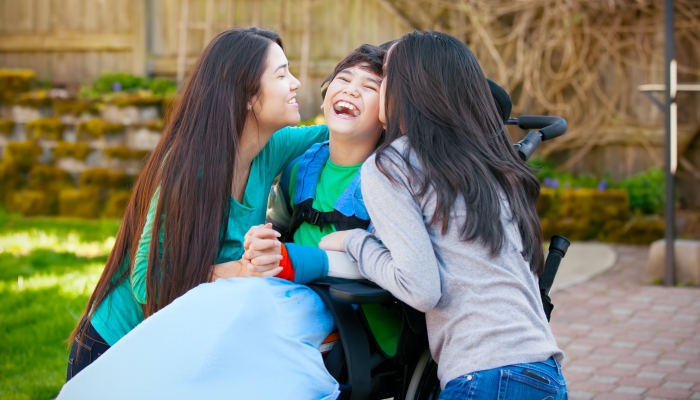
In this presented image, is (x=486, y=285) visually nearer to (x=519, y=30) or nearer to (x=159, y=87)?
(x=519, y=30)

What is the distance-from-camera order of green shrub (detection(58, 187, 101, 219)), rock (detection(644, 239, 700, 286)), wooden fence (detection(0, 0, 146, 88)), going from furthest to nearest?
wooden fence (detection(0, 0, 146, 88)), green shrub (detection(58, 187, 101, 219)), rock (detection(644, 239, 700, 286))

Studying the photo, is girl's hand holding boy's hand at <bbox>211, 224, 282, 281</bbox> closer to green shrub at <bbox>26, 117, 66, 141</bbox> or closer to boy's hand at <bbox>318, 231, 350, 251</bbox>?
boy's hand at <bbox>318, 231, 350, 251</bbox>

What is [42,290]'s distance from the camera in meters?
5.05

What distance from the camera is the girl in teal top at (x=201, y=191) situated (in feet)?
7.74

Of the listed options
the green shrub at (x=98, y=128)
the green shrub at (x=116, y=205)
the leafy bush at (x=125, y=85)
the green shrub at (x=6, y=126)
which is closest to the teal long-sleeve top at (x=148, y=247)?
the green shrub at (x=116, y=205)

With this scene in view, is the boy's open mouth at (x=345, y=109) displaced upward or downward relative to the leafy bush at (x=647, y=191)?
upward

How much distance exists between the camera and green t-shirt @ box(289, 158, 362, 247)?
2.58m

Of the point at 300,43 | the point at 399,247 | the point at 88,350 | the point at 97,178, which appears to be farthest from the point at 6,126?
the point at 399,247

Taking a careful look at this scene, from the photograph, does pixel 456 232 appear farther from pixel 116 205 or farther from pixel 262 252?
pixel 116 205

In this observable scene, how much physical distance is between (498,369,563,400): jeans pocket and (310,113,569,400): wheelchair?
0.97ft

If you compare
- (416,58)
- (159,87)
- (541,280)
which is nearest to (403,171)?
(416,58)

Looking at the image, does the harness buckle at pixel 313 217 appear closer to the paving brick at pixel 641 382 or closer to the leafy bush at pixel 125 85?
the paving brick at pixel 641 382

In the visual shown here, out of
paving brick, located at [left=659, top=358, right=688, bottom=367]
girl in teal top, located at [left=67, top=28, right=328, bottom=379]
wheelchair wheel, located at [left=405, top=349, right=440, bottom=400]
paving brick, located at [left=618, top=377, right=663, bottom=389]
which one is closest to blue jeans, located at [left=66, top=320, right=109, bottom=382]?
girl in teal top, located at [left=67, top=28, right=328, bottom=379]

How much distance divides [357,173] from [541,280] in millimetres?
649
